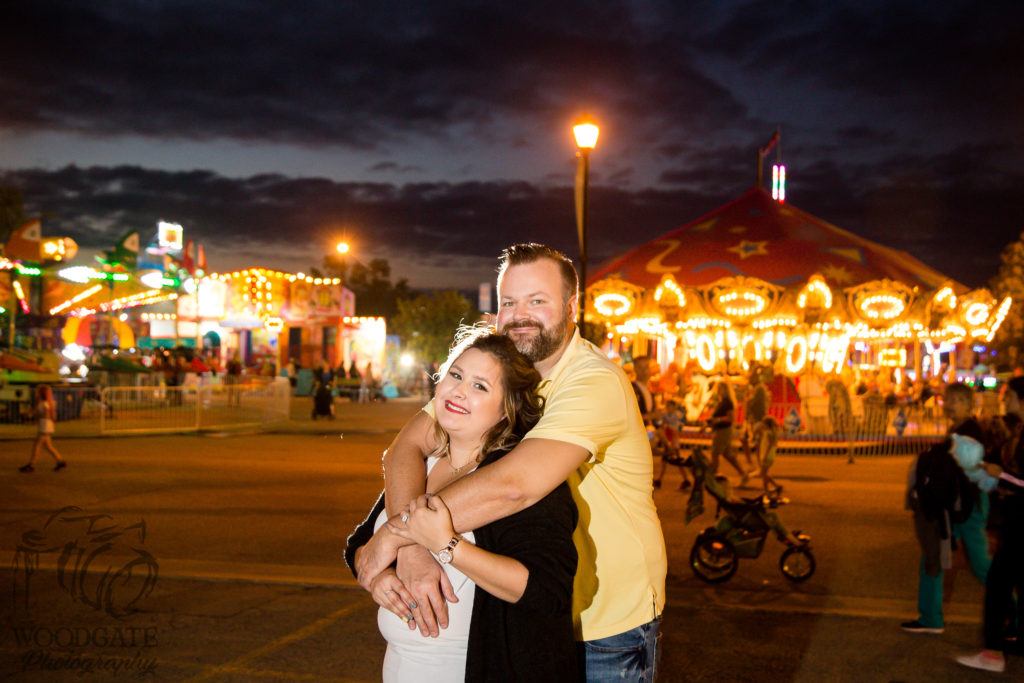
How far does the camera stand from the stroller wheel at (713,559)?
7.00 meters

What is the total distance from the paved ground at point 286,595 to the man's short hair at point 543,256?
3.10m

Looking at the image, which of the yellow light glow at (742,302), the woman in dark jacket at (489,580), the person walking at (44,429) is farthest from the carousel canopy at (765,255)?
the woman in dark jacket at (489,580)

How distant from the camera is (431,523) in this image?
202cm

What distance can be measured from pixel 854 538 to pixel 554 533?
7592 millimetres

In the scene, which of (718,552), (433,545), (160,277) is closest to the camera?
(433,545)

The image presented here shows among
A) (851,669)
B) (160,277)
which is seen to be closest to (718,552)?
(851,669)

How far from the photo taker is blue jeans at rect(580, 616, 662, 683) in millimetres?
2434

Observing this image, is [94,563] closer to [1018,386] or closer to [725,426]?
[1018,386]

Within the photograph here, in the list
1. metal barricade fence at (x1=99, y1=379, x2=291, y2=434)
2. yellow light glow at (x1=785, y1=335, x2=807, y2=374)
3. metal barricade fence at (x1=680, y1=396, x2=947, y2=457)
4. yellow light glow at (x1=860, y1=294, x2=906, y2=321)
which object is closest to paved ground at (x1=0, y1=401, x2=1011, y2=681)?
metal barricade fence at (x1=680, y1=396, x2=947, y2=457)

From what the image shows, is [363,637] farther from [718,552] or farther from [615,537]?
[615,537]

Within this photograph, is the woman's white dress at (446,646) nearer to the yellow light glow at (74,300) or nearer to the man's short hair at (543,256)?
the man's short hair at (543,256)

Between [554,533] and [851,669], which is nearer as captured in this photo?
[554,533]

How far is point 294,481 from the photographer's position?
12172mm

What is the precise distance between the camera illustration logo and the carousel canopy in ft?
49.7
